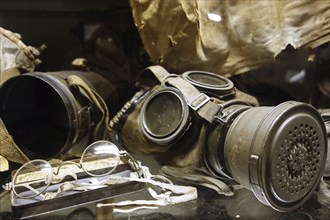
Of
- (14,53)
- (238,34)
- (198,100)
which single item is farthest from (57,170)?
(238,34)

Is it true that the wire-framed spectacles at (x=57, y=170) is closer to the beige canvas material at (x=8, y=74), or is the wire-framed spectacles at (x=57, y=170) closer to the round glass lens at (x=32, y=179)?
the round glass lens at (x=32, y=179)

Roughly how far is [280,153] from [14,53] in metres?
0.65

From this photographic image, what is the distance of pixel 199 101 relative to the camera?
813 millimetres

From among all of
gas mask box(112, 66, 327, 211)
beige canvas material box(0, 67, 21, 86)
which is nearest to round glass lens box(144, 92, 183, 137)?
gas mask box(112, 66, 327, 211)

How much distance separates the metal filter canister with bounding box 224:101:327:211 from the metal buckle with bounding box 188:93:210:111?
0.31 feet

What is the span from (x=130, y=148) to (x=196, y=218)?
0.78 ft

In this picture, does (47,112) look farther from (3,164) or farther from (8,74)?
(3,164)

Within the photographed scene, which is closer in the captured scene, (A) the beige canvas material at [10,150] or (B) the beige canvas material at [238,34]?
(A) the beige canvas material at [10,150]

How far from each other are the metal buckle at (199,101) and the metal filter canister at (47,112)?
0.82ft

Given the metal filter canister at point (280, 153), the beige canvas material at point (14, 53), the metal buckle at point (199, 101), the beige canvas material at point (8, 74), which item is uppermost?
the beige canvas material at point (14, 53)

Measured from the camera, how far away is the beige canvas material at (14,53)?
37.9 inches

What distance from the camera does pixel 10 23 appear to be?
1.14 meters

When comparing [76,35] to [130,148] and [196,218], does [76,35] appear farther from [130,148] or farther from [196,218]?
[196,218]

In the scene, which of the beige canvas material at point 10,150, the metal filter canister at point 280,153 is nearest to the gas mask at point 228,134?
the metal filter canister at point 280,153
